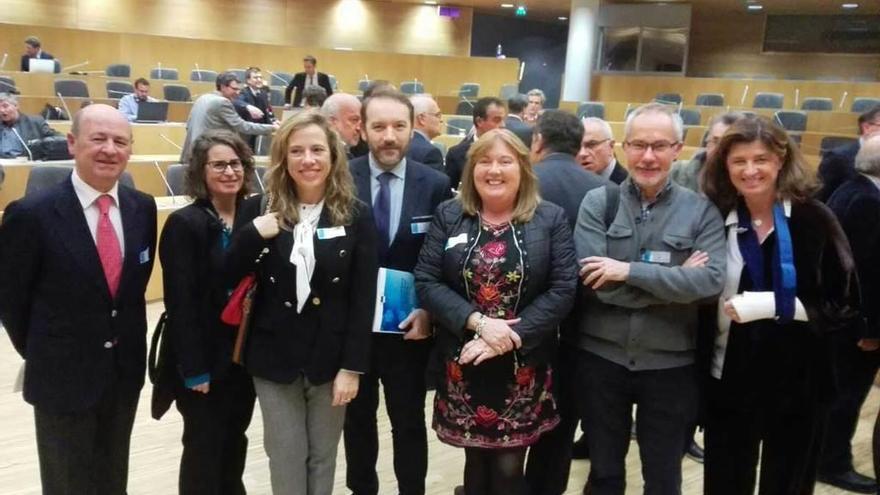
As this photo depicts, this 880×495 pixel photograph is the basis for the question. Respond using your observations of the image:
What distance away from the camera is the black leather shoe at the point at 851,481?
3.07 meters

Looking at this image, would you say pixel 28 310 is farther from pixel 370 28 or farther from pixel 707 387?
pixel 370 28

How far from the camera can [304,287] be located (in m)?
2.06

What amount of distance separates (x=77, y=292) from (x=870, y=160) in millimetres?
2765

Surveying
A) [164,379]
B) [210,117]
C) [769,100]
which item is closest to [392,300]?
[164,379]

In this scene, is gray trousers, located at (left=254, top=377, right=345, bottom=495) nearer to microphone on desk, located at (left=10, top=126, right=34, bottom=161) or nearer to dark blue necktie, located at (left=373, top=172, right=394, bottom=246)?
dark blue necktie, located at (left=373, top=172, right=394, bottom=246)

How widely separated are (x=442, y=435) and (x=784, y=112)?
1072 cm

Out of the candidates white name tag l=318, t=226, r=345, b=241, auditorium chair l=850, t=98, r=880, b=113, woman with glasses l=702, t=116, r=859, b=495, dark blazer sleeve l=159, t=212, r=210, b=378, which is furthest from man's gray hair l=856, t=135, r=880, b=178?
auditorium chair l=850, t=98, r=880, b=113

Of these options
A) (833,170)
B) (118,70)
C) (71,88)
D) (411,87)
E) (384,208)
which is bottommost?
(384,208)

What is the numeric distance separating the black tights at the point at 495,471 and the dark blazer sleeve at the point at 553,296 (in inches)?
13.3

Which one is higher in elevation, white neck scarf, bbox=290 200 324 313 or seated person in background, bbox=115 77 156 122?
seated person in background, bbox=115 77 156 122

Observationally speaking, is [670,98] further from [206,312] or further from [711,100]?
[206,312]

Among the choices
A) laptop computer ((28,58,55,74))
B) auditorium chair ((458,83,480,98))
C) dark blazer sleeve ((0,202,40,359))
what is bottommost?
dark blazer sleeve ((0,202,40,359))

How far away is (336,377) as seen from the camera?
6.99ft

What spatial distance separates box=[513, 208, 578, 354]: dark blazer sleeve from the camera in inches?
81.4
